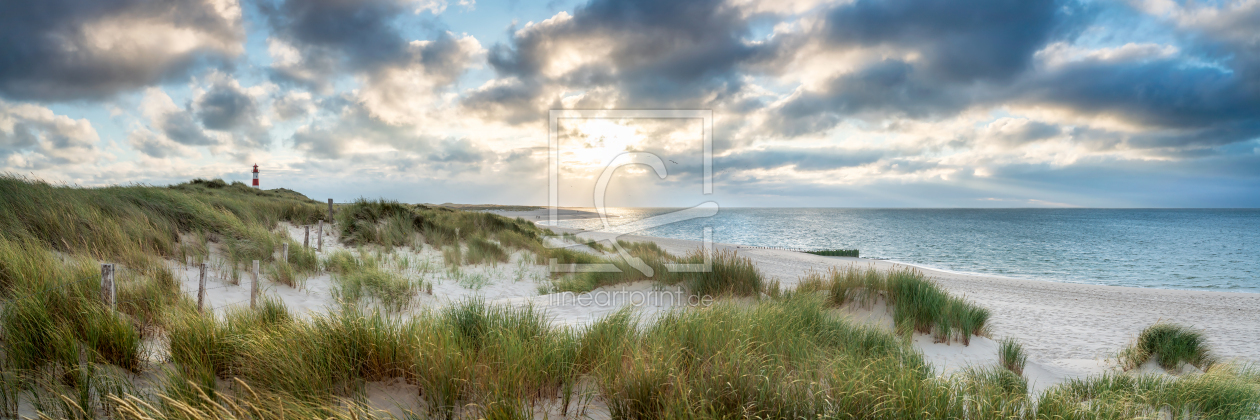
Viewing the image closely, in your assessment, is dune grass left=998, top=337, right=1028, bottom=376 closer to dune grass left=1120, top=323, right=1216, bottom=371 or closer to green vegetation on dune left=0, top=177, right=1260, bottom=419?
green vegetation on dune left=0, top=177, right=1260, bottom=419

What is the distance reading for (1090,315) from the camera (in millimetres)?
11828

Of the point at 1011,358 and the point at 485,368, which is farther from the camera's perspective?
the point at 1011,358

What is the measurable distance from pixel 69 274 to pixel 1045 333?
1538 cm

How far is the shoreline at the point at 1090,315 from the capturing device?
8133 millimetres

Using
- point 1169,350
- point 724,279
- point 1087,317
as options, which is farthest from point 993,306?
point 724,279

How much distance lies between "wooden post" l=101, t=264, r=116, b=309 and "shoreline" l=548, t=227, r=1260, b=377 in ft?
31.9

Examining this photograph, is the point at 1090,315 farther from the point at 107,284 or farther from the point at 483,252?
the point at 107,284

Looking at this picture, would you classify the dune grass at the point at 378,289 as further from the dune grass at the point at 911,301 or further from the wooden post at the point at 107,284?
the dune grass at the point at 911,301

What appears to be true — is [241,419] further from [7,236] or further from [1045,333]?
[1045,333]

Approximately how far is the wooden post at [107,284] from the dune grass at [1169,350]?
12.6 m

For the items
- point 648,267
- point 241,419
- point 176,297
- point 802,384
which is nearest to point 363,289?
point 176,297

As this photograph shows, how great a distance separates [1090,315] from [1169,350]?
6.25 metres

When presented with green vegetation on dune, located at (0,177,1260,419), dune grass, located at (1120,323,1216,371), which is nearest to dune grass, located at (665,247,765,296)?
green vegetation on dune, located at (0,177,1260,419)

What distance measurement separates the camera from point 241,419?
8.44 ft
